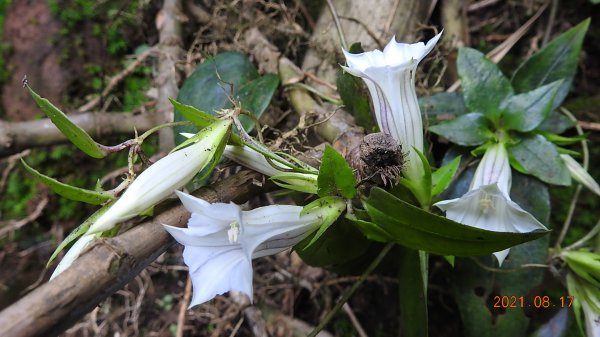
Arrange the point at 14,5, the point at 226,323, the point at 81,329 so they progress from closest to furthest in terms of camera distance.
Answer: the point at 226,323 → the point at 81,329 → the point at 14,5

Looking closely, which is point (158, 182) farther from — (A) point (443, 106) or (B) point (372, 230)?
(A) point (443, 106)

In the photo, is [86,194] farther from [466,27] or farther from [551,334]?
[466,27]

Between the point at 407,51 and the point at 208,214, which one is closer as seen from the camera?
the point at 208,214

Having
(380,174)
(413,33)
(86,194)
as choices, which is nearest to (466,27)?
(413,33)

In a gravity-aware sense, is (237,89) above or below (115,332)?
above

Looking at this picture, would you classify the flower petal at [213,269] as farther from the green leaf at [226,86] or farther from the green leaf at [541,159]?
the green leaf at [541,159]

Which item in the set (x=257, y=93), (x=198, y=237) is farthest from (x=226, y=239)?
(x=257, y=93)

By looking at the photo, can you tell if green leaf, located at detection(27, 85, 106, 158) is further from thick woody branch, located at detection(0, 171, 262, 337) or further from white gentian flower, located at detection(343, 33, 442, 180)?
white gentian flower, located at detection(343, 33, 442, 180)
